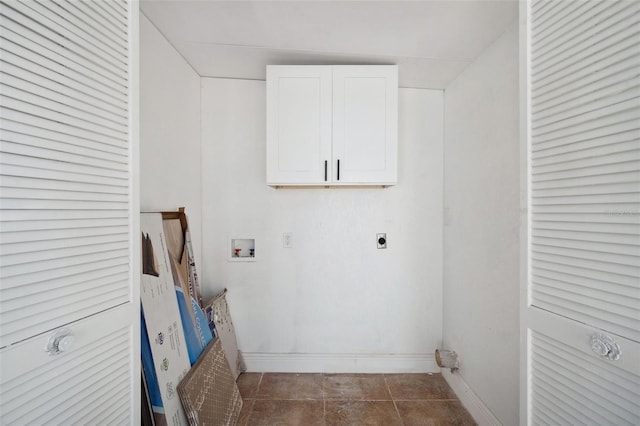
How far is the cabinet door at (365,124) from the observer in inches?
76.9

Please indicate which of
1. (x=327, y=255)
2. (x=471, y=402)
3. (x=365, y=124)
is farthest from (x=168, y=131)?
(x=471, y=402)

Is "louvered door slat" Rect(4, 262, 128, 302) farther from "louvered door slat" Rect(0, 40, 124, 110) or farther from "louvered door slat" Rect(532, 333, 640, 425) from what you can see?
"louvered door slat" Rect(532, 333, 640, 425)

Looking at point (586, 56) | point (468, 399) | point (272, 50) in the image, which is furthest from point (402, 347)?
point (272, 50)

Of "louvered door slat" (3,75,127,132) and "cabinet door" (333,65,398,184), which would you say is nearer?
"louvered door slat" (3,75,127,132)

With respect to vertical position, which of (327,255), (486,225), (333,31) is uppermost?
(333,31)

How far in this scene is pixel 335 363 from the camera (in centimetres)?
232

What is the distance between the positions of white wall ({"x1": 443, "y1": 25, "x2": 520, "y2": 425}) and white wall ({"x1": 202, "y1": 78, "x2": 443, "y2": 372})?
213 mm

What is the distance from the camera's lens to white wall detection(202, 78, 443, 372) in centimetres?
232

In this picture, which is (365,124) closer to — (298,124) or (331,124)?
(331,124)

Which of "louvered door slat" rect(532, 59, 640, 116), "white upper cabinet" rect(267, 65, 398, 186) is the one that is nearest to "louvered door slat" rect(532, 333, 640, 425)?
"louvered door slat" rect(532, 59, 640, 116)

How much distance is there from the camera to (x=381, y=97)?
1959 mm

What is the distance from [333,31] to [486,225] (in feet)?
5.27

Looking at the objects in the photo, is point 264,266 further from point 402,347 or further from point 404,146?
point 404,146

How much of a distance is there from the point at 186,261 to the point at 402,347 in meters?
1.94
